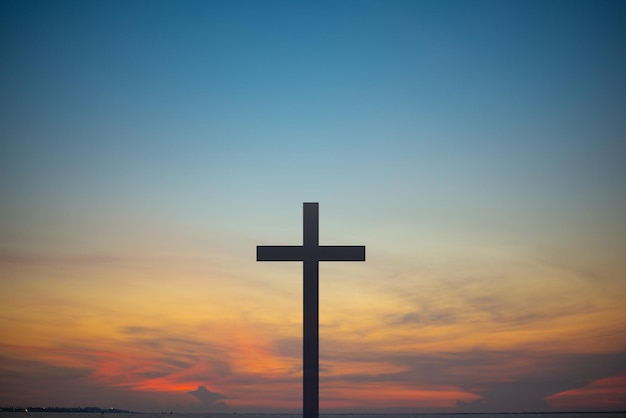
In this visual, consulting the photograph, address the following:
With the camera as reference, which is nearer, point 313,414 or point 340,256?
point 313,414

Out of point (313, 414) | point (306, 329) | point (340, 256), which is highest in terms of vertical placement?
point (340, 256)

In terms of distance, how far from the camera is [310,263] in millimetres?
22109

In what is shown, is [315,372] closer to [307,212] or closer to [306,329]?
[306,329]

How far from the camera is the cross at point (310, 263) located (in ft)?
68.4

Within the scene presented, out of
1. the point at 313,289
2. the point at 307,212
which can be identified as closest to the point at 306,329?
the point at 313,289

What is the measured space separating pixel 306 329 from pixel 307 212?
3.03m

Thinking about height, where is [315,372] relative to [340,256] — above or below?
below

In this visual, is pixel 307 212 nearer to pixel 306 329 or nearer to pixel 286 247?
pixel 286 247

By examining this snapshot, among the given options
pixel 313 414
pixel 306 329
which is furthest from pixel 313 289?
pixel 313 414

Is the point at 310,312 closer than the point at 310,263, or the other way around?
the point at 310,312

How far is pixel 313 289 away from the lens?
21.7 meters

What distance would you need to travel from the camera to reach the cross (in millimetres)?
20844

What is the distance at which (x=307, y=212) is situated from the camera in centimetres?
2200

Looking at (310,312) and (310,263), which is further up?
(310,263)
